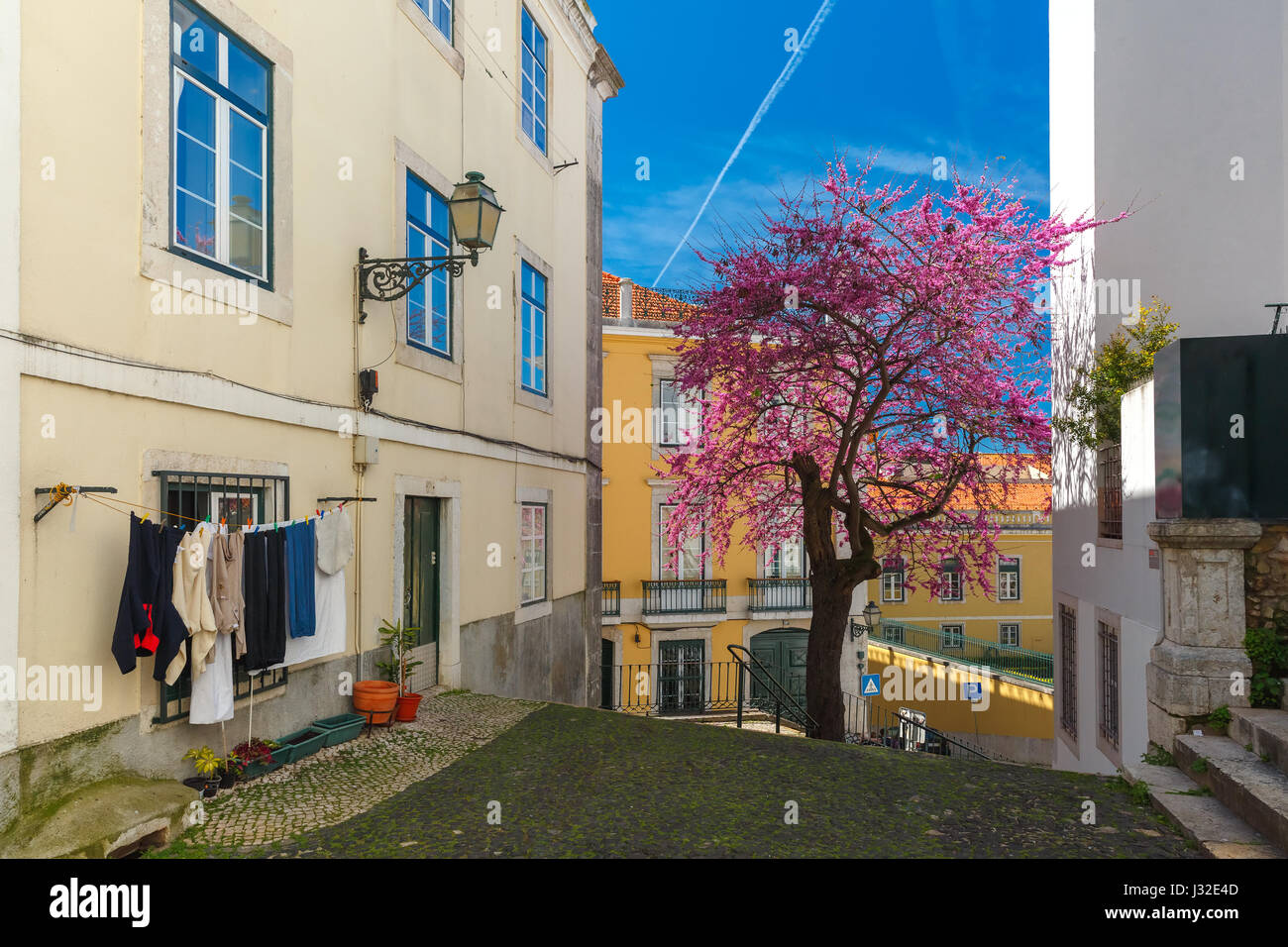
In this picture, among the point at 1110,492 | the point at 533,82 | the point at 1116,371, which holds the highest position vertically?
the point at 533,82

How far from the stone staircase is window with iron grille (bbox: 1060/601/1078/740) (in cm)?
625

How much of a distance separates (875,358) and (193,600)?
29.4 ft

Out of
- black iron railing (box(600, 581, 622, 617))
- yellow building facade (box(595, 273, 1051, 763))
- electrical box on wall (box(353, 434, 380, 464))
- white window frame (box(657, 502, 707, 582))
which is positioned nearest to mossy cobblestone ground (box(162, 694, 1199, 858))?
electrical box on wall (box(353, 434, 380, 464))

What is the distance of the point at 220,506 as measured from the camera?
6105 mm

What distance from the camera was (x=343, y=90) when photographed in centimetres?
754

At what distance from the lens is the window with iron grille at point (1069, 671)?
1193 cm

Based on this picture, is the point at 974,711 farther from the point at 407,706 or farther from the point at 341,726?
the point at 341,726

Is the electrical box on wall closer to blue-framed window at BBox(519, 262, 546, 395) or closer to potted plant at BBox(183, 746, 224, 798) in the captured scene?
potted plant at BBox(183, 746, 224, 798)

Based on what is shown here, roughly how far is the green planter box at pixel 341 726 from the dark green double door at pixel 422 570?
157 cm

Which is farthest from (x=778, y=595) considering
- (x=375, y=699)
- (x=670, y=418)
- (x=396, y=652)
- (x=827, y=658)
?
(x=375, y=699)

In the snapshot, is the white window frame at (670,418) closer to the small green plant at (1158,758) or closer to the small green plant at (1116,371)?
the small green plant at (1116,371)

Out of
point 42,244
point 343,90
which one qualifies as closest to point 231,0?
point 343,90
